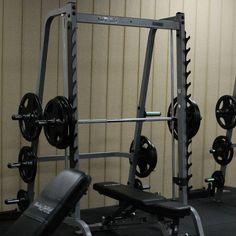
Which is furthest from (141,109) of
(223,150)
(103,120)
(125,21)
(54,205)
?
(54,205)

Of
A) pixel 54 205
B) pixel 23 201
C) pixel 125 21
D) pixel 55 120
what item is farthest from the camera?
pixel 23 201

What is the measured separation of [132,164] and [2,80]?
53.4 inches

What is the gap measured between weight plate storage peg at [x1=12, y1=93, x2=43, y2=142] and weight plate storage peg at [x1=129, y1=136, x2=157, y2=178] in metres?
0.98

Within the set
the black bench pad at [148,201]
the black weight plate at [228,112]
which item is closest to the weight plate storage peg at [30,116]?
the black bench pad at [148,201]

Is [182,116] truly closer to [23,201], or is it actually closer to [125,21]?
[125,21]

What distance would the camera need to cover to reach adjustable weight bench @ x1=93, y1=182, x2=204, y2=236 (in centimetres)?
312

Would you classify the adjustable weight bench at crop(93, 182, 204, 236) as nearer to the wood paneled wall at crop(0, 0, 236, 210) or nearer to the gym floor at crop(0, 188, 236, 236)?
the gym floor at crop(0, 188, 236, 236)

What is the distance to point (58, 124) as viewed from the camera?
3.31 m

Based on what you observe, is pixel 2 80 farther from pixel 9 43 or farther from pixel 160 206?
pixel 160 206

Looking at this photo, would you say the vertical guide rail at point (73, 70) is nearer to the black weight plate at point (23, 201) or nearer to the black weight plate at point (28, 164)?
the black weight plate at point (28, 164)

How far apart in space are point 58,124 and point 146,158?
1109 mm

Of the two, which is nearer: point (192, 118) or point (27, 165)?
point (27, 165)

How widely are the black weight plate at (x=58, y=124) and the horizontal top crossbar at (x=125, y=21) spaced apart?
0.61 m

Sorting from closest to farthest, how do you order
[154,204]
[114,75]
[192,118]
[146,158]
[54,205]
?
[54,205], [154,204], [192,118], [146,158], [114,75]
